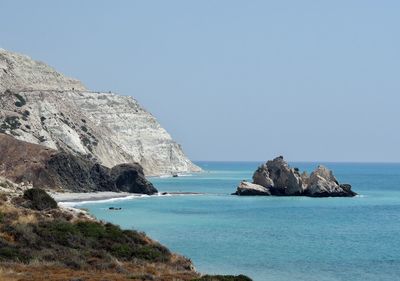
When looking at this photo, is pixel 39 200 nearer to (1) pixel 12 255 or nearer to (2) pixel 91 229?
(2) pixel 91 229

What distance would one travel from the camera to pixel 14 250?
99.9 ft

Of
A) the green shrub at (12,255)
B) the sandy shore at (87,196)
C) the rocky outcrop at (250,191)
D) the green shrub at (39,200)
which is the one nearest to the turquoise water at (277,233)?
the sandy shore at (87,196)

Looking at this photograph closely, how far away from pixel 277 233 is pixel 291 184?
62361mm

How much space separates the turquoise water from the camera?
146 feet

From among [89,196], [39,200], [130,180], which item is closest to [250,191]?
[130,180]

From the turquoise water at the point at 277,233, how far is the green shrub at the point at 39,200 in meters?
9.49

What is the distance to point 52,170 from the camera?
381 ft

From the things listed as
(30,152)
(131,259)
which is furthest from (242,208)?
(131,259)

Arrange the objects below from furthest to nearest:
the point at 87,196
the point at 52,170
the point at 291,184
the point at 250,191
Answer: the point at 250,191 < the point at 291,184 < the point at 52,170 < the point at 87,196

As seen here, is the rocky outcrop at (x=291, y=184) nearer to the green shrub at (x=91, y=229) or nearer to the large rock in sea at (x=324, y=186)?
the large rock in sea at (x=324, y=186)

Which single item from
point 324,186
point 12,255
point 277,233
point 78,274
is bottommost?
point 277,233

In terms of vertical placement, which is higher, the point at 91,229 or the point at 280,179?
the point at 280,179

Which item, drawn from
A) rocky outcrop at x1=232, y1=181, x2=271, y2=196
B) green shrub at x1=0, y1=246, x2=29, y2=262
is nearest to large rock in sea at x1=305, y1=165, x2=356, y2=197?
rocky outcrop at x1=232, y1=181, x2=271, y2=196

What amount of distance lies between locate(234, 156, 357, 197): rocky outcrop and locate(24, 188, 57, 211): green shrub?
87598mm
